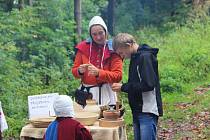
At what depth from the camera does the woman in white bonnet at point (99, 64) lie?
4797 mm

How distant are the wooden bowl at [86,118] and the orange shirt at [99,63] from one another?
1.53 ft

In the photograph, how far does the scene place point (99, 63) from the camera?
16.1 feet

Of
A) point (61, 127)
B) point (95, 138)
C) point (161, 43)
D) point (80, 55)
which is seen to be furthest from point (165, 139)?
point (161, 43)

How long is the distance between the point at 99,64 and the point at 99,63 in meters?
0.01

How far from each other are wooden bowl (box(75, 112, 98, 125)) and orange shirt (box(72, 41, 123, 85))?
465mm

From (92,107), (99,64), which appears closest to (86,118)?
(92,107)

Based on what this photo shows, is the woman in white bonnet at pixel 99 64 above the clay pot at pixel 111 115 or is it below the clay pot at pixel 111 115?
above

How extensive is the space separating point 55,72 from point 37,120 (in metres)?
8.26

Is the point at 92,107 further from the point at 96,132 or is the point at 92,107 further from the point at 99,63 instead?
the point at 96,132

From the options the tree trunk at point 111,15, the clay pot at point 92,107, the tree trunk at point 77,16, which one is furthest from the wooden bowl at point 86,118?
the tree trunk at point 111,15

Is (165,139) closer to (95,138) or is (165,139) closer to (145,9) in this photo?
(95,138)

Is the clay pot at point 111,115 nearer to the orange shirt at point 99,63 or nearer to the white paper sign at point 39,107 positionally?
the orange shirt at point 99,63

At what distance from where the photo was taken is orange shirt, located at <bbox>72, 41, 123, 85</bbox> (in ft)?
15.7

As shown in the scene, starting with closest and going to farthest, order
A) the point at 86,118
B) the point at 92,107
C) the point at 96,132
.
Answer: the point at 96,132 → the point at 86,118 → the point at 92,107
